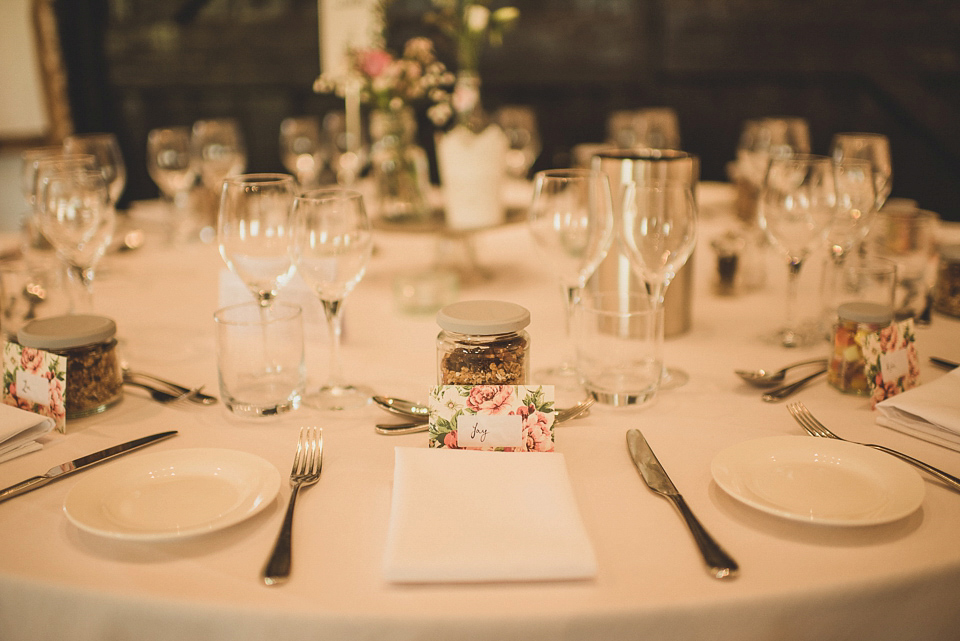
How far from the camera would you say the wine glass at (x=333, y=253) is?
41.3 inches

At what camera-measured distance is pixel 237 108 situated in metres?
4.70

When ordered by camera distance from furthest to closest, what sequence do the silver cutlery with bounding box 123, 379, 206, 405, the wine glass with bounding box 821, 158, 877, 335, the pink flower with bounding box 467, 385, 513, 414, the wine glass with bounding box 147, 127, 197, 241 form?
the wine glass with bounding box 147, 127, 197, 241 < the wine glass with bounding box 821, 158, 877, 335 < the silver cutlery with bounding box 123, 379, 206, 405 < the pink flower with bounding box 467, 385, 513, 414

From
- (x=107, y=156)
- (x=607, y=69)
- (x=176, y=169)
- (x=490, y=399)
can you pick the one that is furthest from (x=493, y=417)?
(x=607, y=69)

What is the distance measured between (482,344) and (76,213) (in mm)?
713

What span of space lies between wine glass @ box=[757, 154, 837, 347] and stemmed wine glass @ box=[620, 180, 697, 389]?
0.73 ft

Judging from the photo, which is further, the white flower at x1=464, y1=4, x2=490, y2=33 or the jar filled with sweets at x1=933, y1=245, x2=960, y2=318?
the white flower at x1=464, y1=4, x2=490, y2=33

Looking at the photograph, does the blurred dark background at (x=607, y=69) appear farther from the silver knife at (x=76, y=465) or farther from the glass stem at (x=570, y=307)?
the silver knife at (x=76, y=465)

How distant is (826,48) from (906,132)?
1.88ft

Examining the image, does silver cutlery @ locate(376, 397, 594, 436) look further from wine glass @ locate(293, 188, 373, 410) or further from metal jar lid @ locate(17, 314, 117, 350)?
metal jar lid @ locate(17, 314, 117, 350)

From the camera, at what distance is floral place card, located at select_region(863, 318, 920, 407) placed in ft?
3.45

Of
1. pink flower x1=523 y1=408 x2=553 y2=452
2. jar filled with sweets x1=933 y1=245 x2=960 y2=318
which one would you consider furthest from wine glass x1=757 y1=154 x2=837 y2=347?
pink flower x1=523 y1=408 x2=553 y2=452

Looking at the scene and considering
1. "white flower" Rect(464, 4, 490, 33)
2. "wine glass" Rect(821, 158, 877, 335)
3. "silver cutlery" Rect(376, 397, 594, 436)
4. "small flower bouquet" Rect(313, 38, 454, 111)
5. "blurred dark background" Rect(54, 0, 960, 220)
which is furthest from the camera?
"blurred dark background" Rect(54, 0, 960, 220)

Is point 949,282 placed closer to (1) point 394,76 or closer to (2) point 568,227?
(2) point 568,227

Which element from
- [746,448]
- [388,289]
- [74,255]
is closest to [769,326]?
[746,448]
